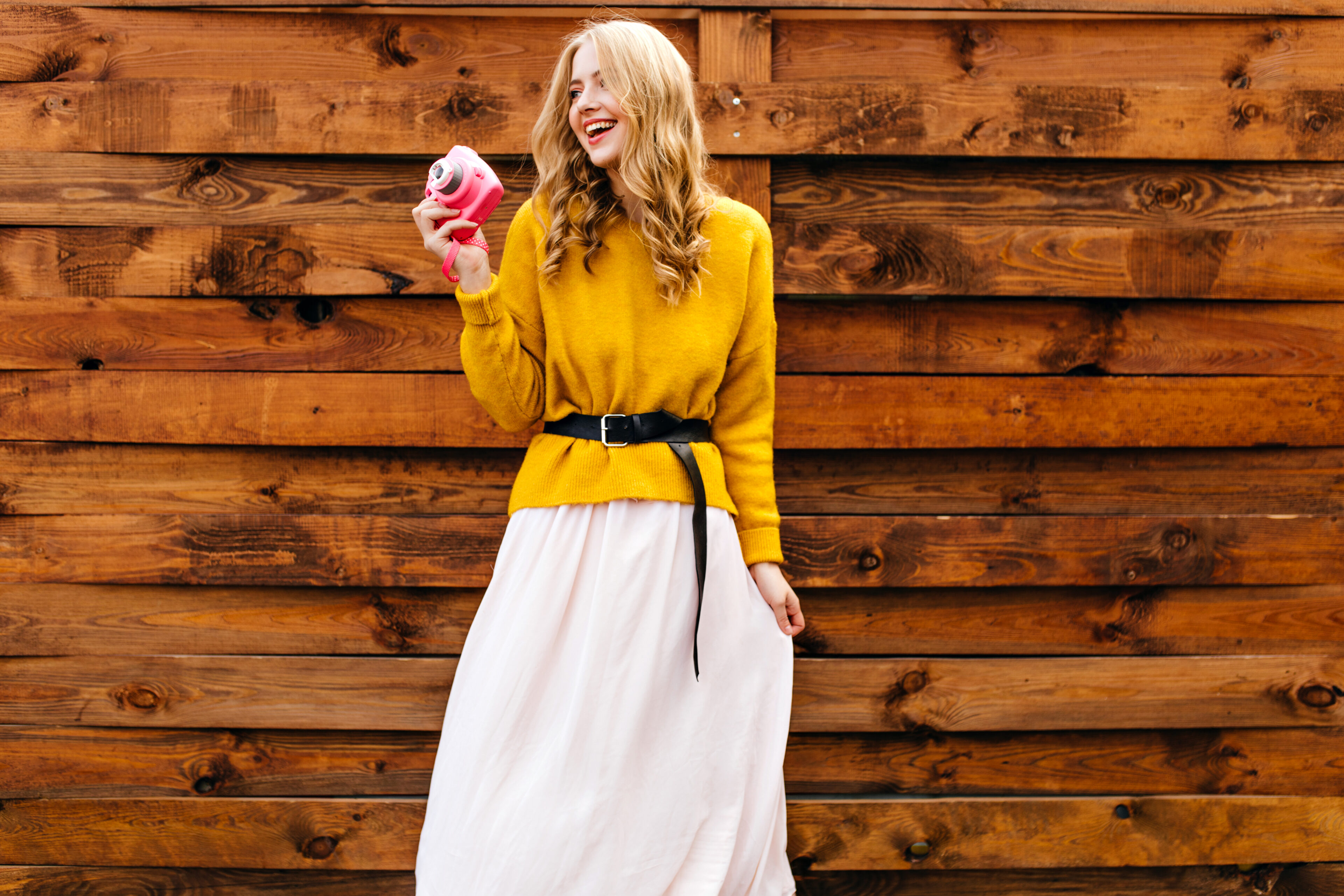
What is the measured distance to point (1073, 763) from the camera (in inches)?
87.5

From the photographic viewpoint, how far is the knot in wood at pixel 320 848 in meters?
2.16

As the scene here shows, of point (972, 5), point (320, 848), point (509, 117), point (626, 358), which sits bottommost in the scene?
point (320, 848)

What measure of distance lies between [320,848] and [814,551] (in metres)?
1.52

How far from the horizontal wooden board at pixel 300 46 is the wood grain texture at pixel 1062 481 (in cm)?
114

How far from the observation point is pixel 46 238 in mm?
2082

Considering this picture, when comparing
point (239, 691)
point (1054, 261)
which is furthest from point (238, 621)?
point (1054, 261)

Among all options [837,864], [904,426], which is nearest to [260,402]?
[904,426]

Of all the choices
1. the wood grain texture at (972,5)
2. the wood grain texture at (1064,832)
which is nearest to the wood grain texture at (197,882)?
the wood grain texture at (1064,832)

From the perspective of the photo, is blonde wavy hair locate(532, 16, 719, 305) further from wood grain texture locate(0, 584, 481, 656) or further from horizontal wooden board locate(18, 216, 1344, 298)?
wood grain texture locate(0, 584, 481, 656)

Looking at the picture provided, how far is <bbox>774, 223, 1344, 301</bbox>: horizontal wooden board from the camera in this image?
6.82ft

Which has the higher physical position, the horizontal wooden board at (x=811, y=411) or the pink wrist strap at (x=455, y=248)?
the pink wrist strap at (x=455, y=248)

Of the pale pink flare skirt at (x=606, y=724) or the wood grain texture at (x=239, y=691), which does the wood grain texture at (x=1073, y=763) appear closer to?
the pale pink flare skirt at (x=606, y=724)

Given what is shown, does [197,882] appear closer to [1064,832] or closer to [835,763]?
[835,763]

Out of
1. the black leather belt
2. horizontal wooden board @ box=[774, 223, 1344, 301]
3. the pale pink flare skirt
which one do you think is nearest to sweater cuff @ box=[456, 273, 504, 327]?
the black leather belt
